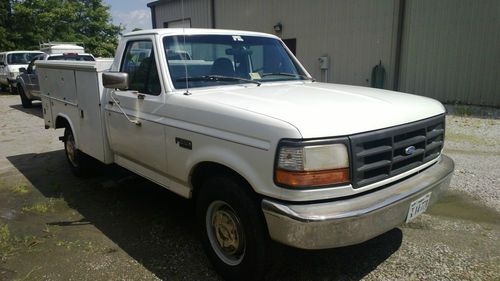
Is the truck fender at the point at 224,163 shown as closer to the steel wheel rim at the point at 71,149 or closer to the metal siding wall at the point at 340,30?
the steel wheel rim at the point at 71,149

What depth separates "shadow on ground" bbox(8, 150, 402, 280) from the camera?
3.30 meters

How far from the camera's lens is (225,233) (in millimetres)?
3143

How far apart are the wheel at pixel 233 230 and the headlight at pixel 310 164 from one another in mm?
378

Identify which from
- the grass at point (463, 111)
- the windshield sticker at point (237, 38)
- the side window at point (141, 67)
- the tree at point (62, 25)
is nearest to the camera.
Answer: the side window at point (141, 67)

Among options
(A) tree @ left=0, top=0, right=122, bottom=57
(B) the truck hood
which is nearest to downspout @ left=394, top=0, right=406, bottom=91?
(B) the truck hood

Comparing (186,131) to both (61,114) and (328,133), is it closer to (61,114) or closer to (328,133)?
(328,133)

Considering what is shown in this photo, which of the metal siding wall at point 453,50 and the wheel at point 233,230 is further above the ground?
the metal siding wall at point 453,50

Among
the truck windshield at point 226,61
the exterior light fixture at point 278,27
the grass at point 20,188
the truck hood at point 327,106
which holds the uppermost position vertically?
the exterior light fixture at point 278,27

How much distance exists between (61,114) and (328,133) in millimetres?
4561

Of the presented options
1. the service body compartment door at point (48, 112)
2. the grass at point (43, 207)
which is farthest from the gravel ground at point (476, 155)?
the service body compartment door at point (48, 112)

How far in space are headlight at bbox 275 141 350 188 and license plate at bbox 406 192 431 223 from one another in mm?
730

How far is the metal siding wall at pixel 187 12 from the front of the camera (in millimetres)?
19250

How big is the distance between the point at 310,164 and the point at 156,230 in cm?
219

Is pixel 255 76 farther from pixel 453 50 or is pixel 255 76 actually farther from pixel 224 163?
pixel 453 50
